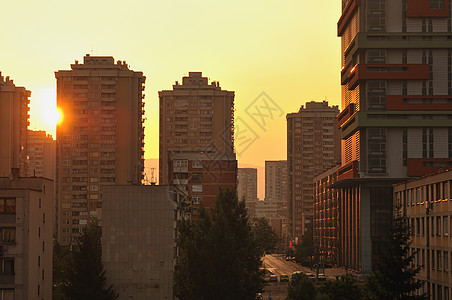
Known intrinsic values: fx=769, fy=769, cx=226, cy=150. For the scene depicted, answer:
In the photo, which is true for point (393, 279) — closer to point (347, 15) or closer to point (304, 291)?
point (304, 291)

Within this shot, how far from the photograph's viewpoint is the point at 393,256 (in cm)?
5984

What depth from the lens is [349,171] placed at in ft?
457

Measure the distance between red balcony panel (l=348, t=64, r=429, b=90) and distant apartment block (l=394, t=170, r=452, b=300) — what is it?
59573 mm

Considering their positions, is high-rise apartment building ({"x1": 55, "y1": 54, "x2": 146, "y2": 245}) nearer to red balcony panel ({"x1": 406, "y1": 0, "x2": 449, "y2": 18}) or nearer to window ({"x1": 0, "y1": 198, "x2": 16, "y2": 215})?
red balcony panel ({"x1": 406, "y1": 0, "x2": 449, "y2": 18})

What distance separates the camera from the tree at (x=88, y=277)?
69500 millimetres

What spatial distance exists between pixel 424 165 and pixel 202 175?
124 ft

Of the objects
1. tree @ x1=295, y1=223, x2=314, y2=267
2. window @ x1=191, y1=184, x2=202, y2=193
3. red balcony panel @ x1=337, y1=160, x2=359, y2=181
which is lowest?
tree @ x1=295, y1=223, x2=314, y2=267

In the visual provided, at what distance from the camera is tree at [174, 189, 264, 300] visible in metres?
66.4

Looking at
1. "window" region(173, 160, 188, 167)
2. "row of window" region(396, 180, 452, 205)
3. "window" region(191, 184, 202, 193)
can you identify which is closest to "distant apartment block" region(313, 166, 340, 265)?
"window" region(191, 184, 202, 193)

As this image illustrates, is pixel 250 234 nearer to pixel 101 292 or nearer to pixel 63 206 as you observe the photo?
pixel 101 292

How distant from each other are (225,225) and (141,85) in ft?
397

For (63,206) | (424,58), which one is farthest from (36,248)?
(63,206)

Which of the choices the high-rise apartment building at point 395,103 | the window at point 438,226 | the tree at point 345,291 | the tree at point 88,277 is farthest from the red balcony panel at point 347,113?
the tree at point 345,291

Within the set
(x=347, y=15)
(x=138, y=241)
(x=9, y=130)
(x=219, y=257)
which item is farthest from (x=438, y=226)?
(x=9, y=130)
